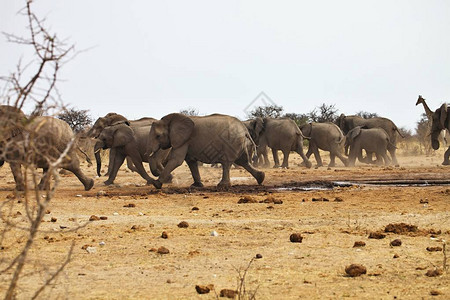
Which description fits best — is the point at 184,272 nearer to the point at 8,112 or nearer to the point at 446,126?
the point at 8,112

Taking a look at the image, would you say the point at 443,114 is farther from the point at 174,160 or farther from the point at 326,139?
the point at 174,160

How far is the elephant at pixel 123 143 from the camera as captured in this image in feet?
60.4

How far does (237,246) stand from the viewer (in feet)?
27.4

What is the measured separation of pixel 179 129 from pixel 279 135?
11.3 m

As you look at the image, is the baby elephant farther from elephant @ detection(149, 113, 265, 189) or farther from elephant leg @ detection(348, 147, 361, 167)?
elephant @ detection(149, 113, 265, 189)

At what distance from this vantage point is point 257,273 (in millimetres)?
6891

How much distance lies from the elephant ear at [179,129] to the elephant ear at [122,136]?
6.23 feet

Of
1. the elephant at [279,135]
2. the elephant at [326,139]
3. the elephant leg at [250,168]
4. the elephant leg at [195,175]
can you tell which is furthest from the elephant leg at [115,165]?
the elephant at [326,139]

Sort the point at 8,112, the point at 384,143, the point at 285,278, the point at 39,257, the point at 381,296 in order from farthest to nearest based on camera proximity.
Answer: the point at 384,143 < the point at 39,257 < the point at 285,278 < the point at 381,296 < the point at 8,112

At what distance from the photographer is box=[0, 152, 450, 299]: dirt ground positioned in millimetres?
6348

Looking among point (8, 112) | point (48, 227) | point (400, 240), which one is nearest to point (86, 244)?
point (48, 227)

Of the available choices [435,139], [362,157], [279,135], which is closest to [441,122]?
[435,139]

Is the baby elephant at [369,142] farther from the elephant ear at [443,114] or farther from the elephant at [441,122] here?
the elephant ear at [443,114]

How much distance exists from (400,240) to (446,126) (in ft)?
61.5
